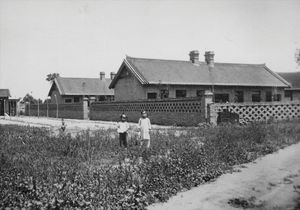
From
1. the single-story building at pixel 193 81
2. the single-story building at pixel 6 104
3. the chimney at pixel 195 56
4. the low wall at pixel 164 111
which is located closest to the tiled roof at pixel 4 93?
the single-story building at pixel 6 104

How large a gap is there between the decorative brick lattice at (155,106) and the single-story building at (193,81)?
1.29 m

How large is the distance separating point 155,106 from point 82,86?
2522cm

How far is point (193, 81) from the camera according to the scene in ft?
90.6

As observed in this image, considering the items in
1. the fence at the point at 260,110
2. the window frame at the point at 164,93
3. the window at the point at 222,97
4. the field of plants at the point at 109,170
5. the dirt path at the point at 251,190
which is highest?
the window frame at the point at 164,93

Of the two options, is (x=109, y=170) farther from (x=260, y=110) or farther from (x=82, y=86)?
(x=82, y=86)

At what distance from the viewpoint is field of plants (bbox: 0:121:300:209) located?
5453 millimetres

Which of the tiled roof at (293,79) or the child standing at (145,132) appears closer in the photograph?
the child standing at (145,132)

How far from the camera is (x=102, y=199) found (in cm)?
547

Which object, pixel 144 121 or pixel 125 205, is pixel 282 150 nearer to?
pixel 144 121

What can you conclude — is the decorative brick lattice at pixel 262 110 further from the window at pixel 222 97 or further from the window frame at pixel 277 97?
the window frame at pixel 277 97

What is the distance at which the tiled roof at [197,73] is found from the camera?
87.9 feet

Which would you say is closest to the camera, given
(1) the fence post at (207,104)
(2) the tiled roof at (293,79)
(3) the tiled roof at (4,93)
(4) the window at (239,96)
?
(1) the fence post at (207,104)

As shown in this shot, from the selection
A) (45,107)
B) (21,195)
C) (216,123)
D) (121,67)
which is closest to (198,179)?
(21,195)

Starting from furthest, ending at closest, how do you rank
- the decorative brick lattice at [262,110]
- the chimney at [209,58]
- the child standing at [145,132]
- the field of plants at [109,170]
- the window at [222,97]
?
the chimney at [209,58], the window at [222,97], the decorative brick lattice at [262,110], the child standing at [145,132], the field of plants at [109,170]
